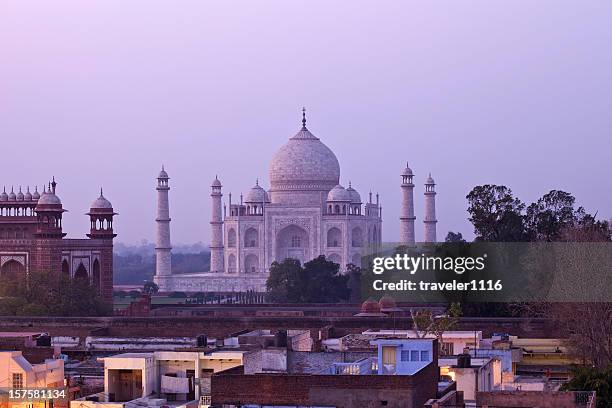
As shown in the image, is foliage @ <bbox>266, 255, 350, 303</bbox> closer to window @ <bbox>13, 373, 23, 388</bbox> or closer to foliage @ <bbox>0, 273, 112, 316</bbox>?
foliage @ <bbox>0, 273, 112, 316</bbox>

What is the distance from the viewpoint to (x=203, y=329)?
4375 cm

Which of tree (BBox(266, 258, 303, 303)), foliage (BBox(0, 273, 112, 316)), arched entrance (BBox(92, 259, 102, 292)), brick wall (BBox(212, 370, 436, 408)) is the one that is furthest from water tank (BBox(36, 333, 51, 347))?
tree (BBox(266, 258, 303, 303))

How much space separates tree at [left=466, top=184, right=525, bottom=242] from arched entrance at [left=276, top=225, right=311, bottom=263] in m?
38.6

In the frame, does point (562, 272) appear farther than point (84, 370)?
Yes

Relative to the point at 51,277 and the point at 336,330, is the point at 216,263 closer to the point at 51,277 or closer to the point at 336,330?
the point at 51,277

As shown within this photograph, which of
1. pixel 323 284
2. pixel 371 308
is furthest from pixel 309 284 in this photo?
pixel 371 308

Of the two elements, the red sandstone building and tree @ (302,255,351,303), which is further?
tree @ (302,255,351,303)

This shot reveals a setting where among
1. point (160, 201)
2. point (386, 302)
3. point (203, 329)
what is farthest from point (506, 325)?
point (160, 201)

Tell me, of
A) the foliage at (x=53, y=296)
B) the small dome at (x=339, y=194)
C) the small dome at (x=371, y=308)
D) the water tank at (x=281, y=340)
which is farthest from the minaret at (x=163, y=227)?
the water tank at (x=281, y=340)

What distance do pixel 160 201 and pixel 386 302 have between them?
41027 mm

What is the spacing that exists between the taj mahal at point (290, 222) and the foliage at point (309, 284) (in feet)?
44.5

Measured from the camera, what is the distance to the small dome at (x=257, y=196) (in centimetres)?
9256

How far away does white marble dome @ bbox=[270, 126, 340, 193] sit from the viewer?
92312mm

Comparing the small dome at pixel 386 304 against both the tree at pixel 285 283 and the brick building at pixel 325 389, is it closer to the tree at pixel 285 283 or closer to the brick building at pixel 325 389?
the tree at pixel 285 283
